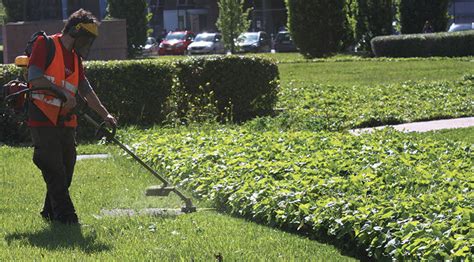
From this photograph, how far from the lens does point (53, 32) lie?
2581 cm

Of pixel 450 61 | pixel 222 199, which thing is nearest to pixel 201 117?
pixel 222 199

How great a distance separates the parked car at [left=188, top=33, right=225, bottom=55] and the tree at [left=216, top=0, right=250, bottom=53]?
6.01 meters

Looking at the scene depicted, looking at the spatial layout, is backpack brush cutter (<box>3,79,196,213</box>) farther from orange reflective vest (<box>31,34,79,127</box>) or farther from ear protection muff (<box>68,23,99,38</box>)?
ear protection muff (<box>68,23,99,38</box>)

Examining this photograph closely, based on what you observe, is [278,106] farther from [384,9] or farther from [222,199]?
[384,9]

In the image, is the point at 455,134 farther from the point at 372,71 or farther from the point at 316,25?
the point at 316,25

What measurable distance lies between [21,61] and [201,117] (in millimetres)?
6760

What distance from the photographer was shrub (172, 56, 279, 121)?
15000 millimetres

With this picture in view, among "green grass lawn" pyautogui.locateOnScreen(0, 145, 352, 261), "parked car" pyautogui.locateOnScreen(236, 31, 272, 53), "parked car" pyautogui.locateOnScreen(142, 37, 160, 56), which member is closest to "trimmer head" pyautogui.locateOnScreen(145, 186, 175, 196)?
"green grass lawn" pyautogui.locateOnScreen(0, 145, 352, 261)

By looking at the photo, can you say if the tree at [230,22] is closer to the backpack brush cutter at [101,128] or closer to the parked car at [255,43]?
the parked car at [255,43]

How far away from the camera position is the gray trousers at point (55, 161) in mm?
7199

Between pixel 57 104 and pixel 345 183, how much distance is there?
2.36 metres

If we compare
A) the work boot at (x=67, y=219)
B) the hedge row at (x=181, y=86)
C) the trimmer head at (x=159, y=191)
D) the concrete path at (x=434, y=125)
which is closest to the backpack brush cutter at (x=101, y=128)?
the trimmer head at (x=159, y=191)

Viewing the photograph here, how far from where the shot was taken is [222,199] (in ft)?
26.0

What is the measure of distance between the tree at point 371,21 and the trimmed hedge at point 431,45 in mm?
5359
